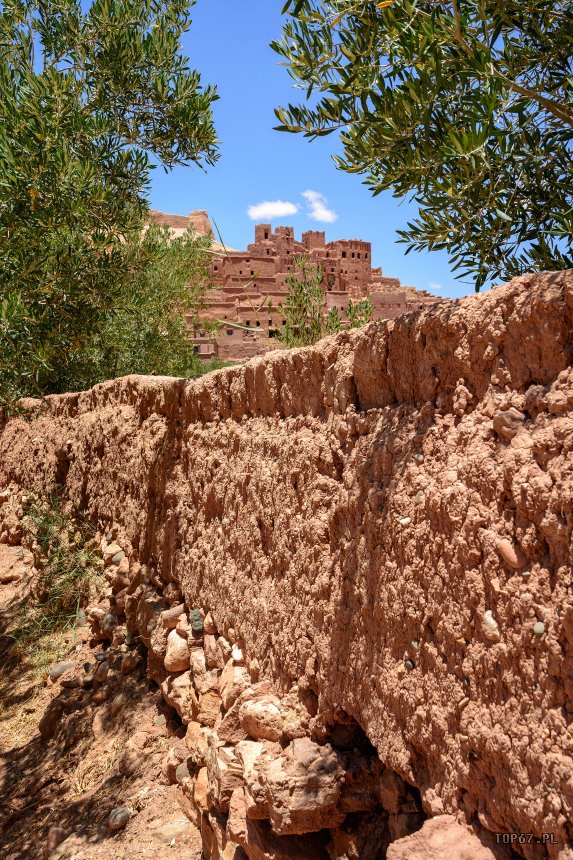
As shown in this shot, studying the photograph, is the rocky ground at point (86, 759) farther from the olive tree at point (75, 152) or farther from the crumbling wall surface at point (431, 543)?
the olive tree at point (75, 152)

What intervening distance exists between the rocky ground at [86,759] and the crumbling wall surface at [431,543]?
1.12m

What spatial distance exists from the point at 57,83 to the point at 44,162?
0.68 metres

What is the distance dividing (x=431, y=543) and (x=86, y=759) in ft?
11.6

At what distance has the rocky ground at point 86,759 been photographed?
12.5 ft

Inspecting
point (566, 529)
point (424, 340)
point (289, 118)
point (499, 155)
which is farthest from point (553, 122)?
point (566, 529)

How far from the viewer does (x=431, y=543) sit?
211cm

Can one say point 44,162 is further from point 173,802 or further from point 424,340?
point 173,802

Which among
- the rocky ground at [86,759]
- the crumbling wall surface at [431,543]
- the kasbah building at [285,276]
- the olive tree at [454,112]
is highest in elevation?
the kasbah building at [285,276]

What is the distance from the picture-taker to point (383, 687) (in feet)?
7.54

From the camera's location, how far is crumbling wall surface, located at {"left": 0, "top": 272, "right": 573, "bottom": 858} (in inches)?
66.4

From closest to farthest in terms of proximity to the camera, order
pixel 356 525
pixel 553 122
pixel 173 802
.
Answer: pixel 356 525
pixel 553 122
pixel 173 802

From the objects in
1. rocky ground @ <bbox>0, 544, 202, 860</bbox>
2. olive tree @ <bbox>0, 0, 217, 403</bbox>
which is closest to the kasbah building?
olive tree @ <bbox>0, 0, 217, 403</bbox>

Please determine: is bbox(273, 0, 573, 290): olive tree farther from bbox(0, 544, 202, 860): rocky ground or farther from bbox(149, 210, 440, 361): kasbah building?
bbox(149, 210, 440, 361): kasbah building

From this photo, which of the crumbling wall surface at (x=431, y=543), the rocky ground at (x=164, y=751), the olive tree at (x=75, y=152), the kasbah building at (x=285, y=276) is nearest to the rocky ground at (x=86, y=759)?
the rocky ground at (x=164, y=751)
